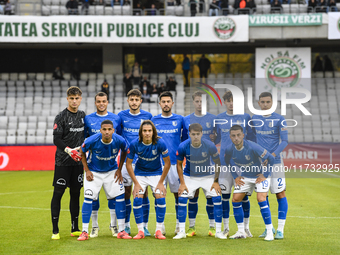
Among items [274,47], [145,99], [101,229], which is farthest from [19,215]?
[274,47]

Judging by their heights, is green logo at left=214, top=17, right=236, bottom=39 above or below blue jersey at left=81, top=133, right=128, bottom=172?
above

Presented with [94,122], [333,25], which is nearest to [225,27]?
[333,25]

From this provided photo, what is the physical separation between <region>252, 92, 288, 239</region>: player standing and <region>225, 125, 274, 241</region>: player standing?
18 cm

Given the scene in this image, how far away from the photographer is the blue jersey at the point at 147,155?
658 centimetres

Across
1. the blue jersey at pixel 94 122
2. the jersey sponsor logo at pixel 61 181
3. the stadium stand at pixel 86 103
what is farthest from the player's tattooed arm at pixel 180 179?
the stadium stand at pixel 86 103

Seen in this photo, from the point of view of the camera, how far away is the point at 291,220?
8195 millimetres

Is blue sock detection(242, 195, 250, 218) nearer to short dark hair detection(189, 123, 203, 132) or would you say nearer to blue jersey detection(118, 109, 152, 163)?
short dark hair detection(189, 123, 203, 132)

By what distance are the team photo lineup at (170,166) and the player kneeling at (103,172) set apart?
1 centimetres

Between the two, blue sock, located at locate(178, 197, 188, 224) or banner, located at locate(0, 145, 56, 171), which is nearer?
blue sock, located at locate(178, 197, 188, 224)

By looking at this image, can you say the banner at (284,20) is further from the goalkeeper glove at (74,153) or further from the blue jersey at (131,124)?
the goalkeeper glove at (74,153)

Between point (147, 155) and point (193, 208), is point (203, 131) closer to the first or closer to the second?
point (147, 155)

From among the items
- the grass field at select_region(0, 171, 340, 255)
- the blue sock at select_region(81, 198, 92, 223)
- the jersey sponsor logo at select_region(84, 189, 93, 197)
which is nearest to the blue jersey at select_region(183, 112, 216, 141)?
the grass field at select_region(0, 171, 340, 255)

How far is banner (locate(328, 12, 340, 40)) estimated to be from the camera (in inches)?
819

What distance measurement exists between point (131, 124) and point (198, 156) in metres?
1.30
